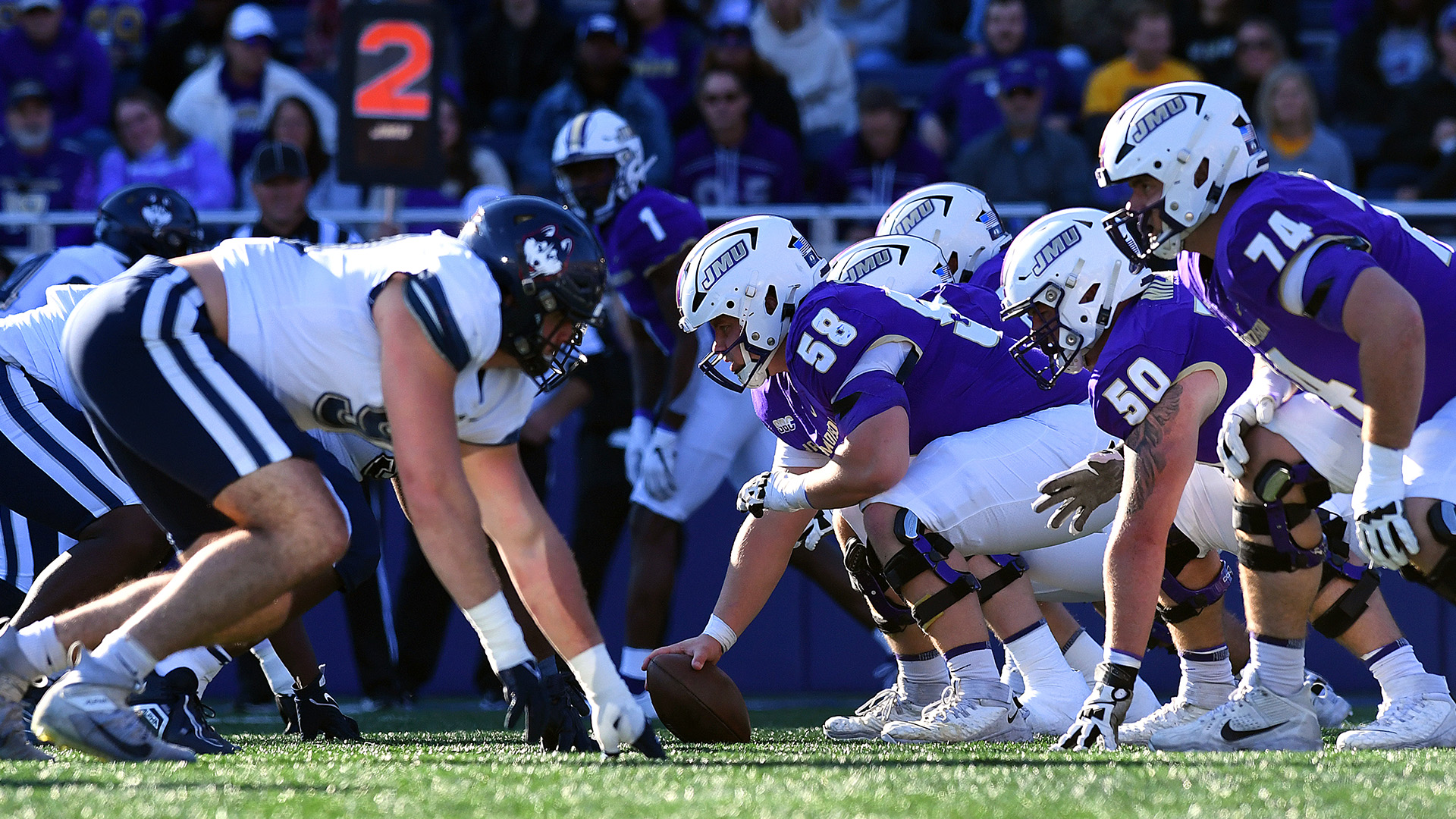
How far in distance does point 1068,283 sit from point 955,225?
1494mm

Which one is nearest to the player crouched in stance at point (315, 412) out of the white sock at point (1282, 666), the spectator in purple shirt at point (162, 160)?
the white sock at point (1282, 666)

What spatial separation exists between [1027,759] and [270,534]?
178cm

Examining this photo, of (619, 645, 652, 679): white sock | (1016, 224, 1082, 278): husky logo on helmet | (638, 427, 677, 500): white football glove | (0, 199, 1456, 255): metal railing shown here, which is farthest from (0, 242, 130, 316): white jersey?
(1016, 224, 1082, 278): husky logo on helmet

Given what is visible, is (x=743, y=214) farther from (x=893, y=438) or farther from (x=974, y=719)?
(x=974, y=719)

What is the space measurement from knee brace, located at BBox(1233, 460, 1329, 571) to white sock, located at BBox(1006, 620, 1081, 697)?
0.84m

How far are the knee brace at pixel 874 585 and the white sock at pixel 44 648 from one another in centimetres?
221

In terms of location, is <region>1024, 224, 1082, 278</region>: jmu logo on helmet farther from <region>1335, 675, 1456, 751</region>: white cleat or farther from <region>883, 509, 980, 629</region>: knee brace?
<region>1335, 675, 1456, 751</region>: white cleat

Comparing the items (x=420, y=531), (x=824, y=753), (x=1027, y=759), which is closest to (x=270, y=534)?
(x=420, y=531)

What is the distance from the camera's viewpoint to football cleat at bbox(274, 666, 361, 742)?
17.1 feet

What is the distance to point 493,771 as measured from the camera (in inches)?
148

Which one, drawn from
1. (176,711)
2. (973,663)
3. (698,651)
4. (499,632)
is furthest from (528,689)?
(973,663)

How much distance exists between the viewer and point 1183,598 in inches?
188

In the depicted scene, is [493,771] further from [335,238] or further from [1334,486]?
[335,238]

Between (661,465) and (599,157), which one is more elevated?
(599,157)
